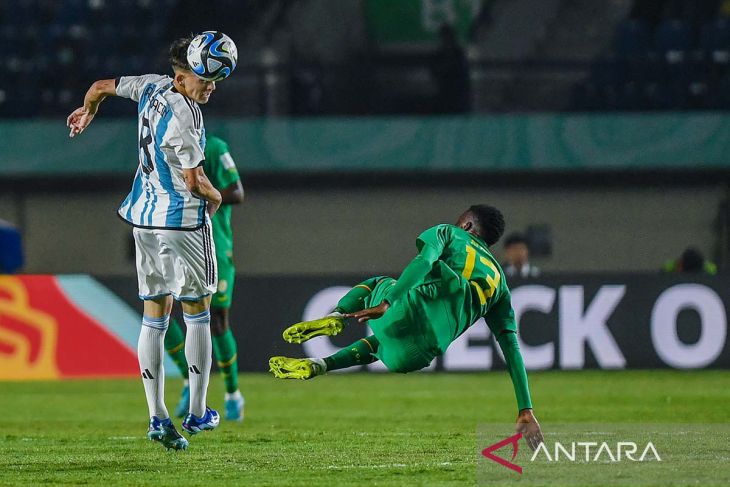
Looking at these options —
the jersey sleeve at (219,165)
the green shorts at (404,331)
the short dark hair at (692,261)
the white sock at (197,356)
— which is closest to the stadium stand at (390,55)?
the short dark hair at (692,261)

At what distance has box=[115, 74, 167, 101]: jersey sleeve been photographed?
711 centimetres

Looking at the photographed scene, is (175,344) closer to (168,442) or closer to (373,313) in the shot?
(168,442)

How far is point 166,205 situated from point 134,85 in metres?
0.69

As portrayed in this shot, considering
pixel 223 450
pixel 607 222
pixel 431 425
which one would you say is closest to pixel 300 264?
pixel 607 222

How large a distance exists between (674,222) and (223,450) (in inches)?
491

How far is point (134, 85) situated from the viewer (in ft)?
23.4

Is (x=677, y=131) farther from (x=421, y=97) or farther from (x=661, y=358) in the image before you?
(x=661, y=358)

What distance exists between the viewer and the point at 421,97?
60.0 feet

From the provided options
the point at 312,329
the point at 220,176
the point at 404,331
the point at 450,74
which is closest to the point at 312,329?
the point at 312,329

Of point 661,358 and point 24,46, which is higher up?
point 24,46

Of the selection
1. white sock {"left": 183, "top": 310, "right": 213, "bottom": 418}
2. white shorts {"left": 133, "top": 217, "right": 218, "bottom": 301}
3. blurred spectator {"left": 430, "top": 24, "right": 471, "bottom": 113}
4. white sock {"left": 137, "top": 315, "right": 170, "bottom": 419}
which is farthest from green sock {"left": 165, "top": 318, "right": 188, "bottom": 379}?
blurred spectator {"left": 430, "top": 24, "right": 471, "bottom": 113}

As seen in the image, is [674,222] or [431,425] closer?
[431,425]

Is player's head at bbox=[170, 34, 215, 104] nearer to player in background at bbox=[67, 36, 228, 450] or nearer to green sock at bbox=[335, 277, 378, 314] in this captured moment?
player in background at bbox=[67, 36, 228, 450]

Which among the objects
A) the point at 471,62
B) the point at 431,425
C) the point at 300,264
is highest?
the point at 471,62
